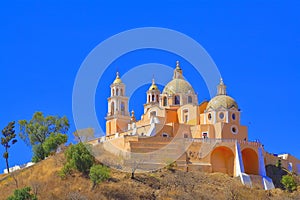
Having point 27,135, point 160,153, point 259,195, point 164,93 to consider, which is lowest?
point 259,195

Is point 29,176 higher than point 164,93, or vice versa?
point 164,93

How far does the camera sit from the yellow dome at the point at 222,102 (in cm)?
7788

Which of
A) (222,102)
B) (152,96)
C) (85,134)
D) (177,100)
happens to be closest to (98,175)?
(85,134)

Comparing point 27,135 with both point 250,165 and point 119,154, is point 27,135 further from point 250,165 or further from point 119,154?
point 250,165

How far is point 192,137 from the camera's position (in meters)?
77.4

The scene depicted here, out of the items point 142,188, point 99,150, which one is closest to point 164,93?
point 99,150

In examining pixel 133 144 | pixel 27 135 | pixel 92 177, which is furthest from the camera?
pixel 27 135

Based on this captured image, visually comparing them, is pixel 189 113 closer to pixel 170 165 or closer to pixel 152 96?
pixel 152 96

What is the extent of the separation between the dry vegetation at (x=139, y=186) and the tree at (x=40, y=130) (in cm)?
641

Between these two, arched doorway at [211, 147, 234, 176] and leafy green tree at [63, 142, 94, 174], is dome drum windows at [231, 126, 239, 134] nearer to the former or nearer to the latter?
arched doorway at [211, 147, 234, 176]

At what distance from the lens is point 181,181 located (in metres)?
69.6

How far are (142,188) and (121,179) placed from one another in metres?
2.51

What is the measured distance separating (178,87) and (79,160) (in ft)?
66.7

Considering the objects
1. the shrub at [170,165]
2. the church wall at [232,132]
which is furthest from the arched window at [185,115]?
the shrub at [170,165]
